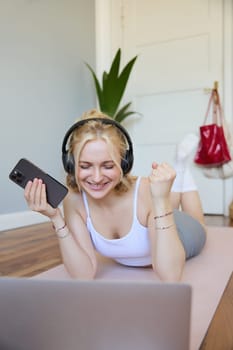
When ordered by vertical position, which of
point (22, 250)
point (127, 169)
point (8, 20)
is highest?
point (8, 20)

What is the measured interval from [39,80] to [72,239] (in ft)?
5.66

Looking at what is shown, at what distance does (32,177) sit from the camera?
2.44 feet

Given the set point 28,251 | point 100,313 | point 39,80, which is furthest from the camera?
point 39,80

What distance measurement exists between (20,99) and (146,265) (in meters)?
1.49

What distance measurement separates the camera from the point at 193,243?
119 cm

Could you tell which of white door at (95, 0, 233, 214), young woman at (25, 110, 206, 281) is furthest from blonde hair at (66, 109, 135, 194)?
white door at (95, 0, 233, 214)

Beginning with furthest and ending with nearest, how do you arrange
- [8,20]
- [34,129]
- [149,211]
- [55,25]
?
1. [55,25]
2. [34,129]
3. [8,20]
4. [149,211]

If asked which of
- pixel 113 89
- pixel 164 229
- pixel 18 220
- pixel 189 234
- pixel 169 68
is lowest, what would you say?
pixel 18 220

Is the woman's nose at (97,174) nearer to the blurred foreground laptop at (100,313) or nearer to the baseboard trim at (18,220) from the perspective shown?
the blurred foreground laptop at (100,313)

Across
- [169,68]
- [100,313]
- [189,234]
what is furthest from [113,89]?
[100,313]

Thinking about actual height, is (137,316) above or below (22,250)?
above

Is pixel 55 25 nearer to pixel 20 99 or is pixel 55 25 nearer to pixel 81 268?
pixel 20 99

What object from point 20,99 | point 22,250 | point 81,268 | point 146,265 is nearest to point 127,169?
point 81,268

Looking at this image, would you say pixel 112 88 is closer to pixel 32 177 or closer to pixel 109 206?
pixel 109 206
